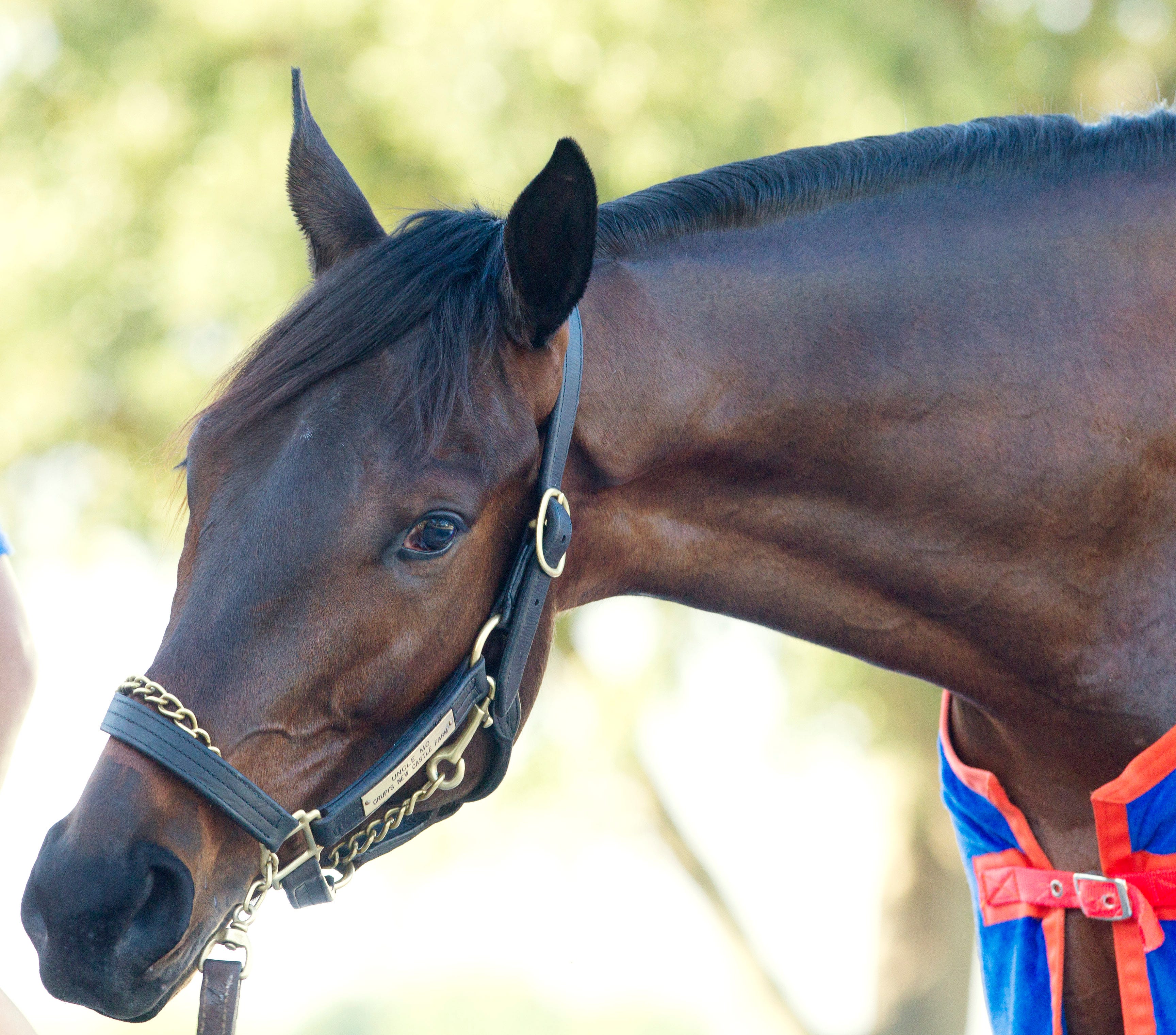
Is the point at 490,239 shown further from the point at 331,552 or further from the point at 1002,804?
the point at 1002,804

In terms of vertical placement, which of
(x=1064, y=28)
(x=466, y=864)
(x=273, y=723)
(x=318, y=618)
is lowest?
(x=273, y=723)

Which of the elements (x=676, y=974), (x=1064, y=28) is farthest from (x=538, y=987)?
(x=1064, y=28)

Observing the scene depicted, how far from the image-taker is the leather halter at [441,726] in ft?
5.82

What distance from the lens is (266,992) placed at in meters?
11.6

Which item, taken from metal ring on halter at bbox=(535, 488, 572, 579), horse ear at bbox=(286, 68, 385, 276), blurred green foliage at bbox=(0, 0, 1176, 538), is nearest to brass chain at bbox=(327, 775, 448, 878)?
metal ring on halter at bbox=(535, 488, 572, 579)

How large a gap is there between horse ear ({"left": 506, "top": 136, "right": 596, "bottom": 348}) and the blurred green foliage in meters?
4.35

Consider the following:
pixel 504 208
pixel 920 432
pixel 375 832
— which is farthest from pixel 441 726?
pixel 504 208

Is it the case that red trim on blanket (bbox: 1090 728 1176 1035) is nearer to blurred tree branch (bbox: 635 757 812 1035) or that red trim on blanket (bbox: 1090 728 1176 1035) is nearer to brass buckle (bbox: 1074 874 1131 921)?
brass buckle (bbox: 1074 874 1131 921)

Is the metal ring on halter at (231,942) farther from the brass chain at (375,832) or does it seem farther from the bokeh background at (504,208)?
the bokeh background at (504,208)

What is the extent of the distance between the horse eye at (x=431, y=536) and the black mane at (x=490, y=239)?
12 cm

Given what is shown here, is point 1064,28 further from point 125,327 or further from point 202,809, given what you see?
point 202,809

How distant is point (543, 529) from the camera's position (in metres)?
1.96

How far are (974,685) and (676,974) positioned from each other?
847 centimetres

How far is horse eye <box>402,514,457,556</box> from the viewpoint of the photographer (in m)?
1.87
